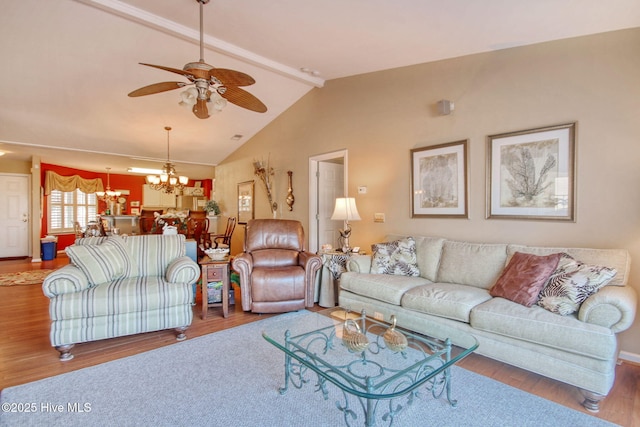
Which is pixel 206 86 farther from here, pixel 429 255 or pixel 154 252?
pixel 429 255

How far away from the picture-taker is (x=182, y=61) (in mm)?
4137

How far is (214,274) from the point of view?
3508mm

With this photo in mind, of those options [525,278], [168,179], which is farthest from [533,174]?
[168,179]

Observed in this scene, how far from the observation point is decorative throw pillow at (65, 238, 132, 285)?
9.05 feet

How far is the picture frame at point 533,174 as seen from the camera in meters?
2.75

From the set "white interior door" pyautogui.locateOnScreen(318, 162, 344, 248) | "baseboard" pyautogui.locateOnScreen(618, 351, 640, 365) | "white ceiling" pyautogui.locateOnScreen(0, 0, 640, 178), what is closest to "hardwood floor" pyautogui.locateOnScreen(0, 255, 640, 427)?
"baseboard" pyautogui.locateOnScreen(618, 351, 640, 365)

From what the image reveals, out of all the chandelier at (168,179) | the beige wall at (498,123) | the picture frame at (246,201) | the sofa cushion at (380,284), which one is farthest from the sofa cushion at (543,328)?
the chandelier at (168,179)

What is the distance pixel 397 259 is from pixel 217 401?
222 cm

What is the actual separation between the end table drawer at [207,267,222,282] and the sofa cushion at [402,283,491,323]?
2020mm

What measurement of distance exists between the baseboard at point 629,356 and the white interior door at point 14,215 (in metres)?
10.9

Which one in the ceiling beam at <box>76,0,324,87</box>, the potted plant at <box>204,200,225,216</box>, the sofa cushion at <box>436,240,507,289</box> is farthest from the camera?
the potted plant at <box>204,200,225,216</box>

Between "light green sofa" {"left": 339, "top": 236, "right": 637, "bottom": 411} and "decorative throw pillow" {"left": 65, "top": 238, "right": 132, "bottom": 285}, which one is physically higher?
"decorative throw pillow" {"left": 65, "top": 238, "right": 132, "bottom": 285}

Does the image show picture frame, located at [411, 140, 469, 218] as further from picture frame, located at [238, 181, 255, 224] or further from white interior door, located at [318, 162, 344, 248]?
picture frame, located at [238, 181, 255, 224]

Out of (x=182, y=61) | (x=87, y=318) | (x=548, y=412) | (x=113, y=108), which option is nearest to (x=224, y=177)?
(x=113, y=108)
